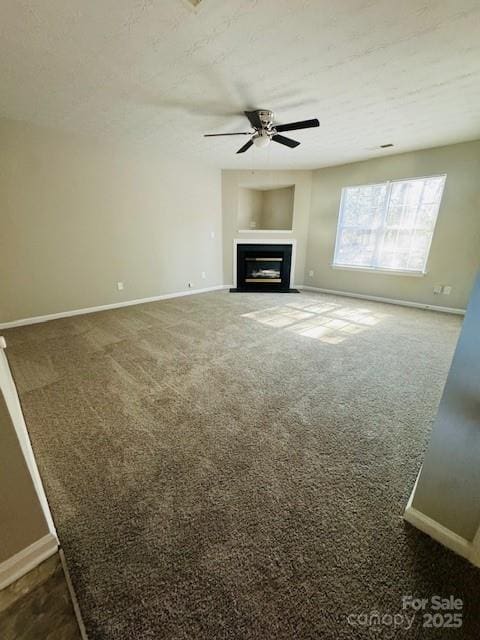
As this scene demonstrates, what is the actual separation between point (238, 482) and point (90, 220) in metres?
4.14

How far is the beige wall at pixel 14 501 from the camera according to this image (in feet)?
2.62

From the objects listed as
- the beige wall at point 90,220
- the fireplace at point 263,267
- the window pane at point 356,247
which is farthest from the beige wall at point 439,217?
the beige wall at point 90,220

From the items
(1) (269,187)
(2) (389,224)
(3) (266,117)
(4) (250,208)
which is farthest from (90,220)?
(2) (389,224)

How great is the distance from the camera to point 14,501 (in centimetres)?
85

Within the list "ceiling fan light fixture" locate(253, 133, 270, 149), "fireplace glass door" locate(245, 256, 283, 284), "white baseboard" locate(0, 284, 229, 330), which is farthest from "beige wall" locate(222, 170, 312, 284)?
"ceiling fan light fixture" locate(253, 133, 270, 149)

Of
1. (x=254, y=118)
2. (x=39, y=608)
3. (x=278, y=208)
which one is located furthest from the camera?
(x=278, y=208)

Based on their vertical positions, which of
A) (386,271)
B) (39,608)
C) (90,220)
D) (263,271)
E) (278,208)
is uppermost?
Result: (278,208)

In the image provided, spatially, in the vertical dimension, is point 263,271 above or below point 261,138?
below

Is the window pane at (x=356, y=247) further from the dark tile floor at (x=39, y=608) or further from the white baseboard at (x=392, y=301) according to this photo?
the dark tile floor at (x=39, y=608)

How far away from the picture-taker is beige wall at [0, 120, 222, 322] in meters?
3.18

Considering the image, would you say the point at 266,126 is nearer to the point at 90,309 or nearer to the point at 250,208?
the point at 250,208

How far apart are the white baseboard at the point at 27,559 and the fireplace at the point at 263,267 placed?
4878 mm

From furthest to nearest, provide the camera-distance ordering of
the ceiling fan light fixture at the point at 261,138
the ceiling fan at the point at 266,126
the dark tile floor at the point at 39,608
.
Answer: the ceiling fan light fixture at the point at 261,138 < the ceiling fan at the point at 266,126 < the dark tile floor at the point at 39,608

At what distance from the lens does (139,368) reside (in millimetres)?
2311
